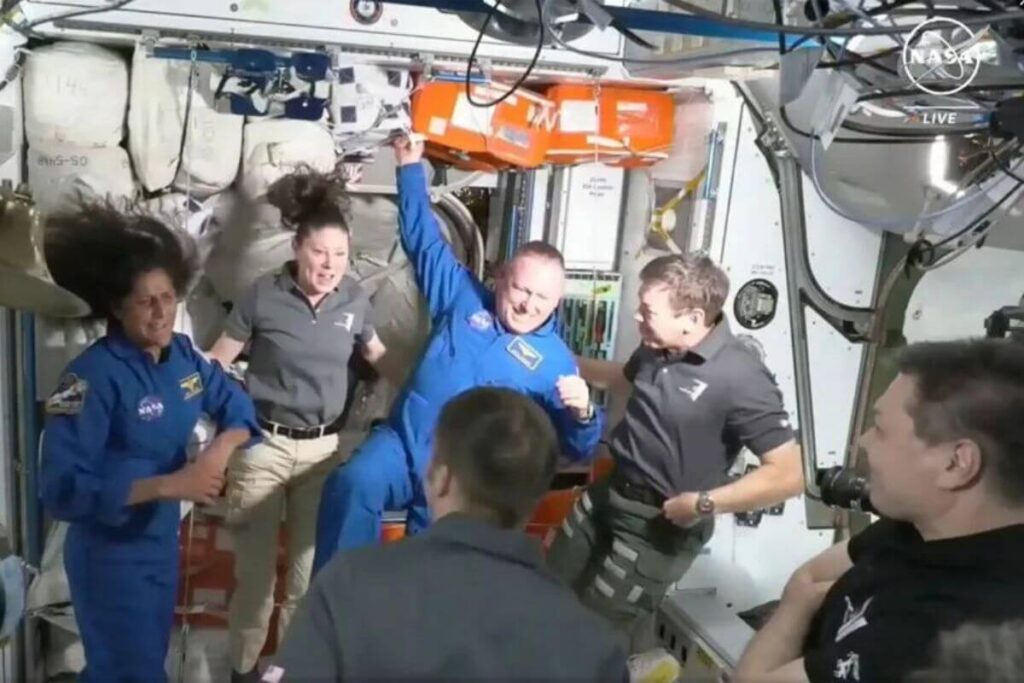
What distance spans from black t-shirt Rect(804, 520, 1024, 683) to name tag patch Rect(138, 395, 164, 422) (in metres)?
1.64

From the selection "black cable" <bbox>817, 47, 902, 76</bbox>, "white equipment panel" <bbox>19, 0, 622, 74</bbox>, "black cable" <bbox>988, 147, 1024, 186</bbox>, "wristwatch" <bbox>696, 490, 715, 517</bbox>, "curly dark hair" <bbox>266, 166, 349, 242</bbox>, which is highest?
"white equipment panel" <bbox>19, 0, 622, 74</bbox>

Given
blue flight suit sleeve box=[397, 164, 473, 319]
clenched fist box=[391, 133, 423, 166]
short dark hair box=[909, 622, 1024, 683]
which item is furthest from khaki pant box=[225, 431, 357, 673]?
short dark hair box=[909, 622, 1024, 683]

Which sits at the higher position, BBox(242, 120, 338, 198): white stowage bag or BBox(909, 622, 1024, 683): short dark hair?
BBox(242, 120, 338, 198): white stowage bag

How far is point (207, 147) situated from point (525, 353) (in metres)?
1.10

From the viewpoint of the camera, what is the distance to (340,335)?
293 centimetres

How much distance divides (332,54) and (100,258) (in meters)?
0.87

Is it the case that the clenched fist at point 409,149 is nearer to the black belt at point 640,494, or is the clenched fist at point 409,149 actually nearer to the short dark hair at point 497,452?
the black belt at point 640,494

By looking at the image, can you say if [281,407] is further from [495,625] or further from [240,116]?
[495,625]

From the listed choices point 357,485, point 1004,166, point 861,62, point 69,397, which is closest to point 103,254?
point 69,397

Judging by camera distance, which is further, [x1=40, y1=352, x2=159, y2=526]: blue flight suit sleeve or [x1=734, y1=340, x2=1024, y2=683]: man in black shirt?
[x1=40, y1=352, x2=159, y2=526]: blue flight suit sleeve

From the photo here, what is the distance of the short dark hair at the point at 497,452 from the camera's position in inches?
61.6

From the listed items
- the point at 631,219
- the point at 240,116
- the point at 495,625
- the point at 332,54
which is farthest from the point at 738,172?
the point at 495,625

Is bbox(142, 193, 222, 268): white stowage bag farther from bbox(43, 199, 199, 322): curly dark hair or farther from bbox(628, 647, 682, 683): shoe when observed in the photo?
bbox(628, 647, 682, 683): shoe

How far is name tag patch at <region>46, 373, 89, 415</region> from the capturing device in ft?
7.36
